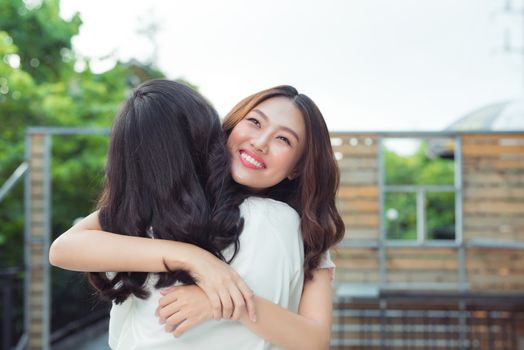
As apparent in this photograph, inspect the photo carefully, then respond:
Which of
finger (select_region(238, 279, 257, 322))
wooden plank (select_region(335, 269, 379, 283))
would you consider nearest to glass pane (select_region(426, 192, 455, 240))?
wooden plank (select_region(335, 269, 379, 283))

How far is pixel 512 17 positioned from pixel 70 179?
8.16 meters

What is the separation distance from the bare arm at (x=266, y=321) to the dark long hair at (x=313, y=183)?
0.10 m

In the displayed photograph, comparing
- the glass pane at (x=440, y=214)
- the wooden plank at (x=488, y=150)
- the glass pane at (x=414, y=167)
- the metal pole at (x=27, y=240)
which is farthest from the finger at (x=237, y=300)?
the glass pane at (x=414, y=167)

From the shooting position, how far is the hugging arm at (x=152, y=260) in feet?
3.55

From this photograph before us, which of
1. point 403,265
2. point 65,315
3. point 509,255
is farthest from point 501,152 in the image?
point 65,315

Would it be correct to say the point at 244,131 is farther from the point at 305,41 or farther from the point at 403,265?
the point at 305,41

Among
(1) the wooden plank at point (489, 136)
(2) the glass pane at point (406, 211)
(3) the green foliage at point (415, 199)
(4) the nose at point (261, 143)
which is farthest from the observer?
(3) the green foliage at point (415, 199)

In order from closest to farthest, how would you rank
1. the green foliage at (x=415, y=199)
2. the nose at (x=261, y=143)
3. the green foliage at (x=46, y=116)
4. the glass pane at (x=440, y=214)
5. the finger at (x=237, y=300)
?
1. the finger at (x=237, y=300)
2. the nose at (x=261, y=143)
3. the green foliage at (x=46, y=116)
4. the green foliage at (x=415, y=199)
5. the glass pane at (x=440, y=214)

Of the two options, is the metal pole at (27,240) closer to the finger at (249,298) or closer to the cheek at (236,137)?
the cheek at (236,137)

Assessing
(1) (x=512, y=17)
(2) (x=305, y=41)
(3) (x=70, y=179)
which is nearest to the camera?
(3) (x=70, y=179)

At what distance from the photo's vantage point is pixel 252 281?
1.14 metres

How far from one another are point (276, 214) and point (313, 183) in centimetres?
12

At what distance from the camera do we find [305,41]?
54.4 ft

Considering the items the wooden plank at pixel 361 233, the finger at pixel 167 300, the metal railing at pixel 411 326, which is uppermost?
the wooden plank at pixel 361 233
